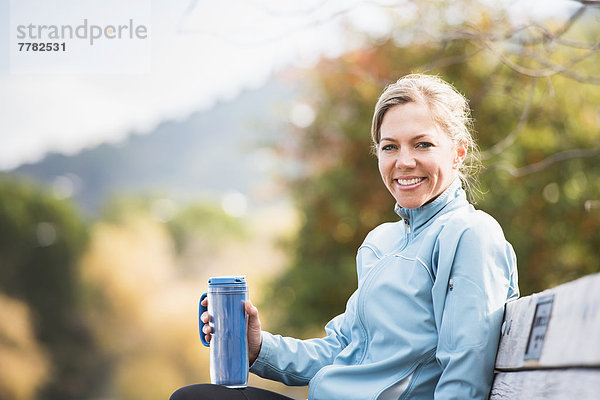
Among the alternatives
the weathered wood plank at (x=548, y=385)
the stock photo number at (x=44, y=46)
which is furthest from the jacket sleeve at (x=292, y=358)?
the stock photo number at (x=44, y=46)

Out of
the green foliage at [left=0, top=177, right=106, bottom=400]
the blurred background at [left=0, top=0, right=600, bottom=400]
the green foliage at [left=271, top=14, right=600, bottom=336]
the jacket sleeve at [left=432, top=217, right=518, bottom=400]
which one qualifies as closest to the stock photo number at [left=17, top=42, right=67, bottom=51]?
the blurred background at [left=0, top=0, right=600, bottom=400]

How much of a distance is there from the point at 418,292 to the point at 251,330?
465 millimetres

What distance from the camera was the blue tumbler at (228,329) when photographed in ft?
5.46

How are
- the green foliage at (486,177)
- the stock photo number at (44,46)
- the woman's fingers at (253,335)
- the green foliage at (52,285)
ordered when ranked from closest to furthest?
the woman's fingers at (253,335)
the green foliage at (486,177)
the stock photo number at (44,46)
the green foliage at (52,285)

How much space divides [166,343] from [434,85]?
724cm

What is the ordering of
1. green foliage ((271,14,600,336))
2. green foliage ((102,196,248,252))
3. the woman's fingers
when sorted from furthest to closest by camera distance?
1. green foliage ((102,196,248,252))
2. green foliage ((271,14,600,336))
3. the woman's fingers

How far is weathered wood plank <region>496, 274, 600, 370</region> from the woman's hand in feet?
2.06

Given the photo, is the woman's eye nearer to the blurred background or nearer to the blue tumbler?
the blue tumbler

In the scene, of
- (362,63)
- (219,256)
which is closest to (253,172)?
(219,256)

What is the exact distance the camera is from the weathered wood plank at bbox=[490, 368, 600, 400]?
3.05ft

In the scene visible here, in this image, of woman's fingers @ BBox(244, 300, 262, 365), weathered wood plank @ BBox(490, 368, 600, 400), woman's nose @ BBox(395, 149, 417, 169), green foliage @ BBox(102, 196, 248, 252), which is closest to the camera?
weathered wood plank @ BBox(490, 368, 600, 400)

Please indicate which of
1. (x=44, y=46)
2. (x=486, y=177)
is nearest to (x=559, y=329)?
(x=486, y=177)

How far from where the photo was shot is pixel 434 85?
1.69 meters

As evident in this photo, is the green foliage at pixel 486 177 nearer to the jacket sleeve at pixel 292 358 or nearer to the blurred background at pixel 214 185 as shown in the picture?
the blurred background at pixel 214 185
